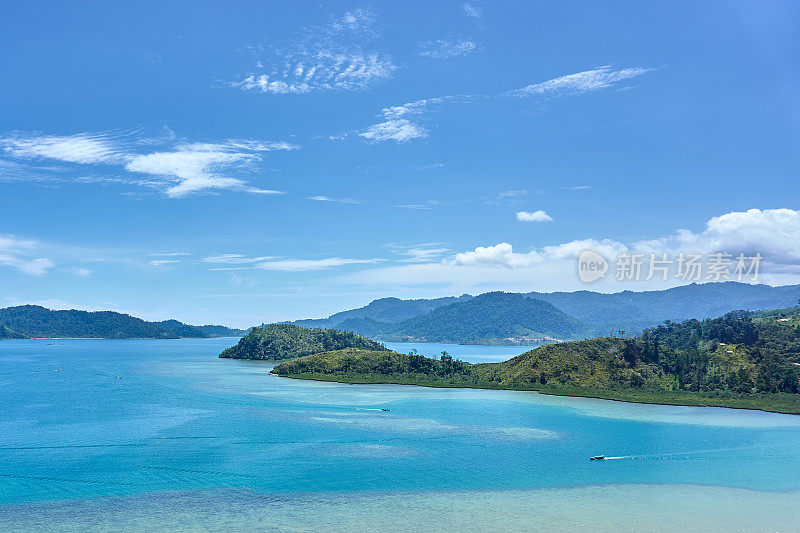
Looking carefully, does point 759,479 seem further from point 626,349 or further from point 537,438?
point 626,349

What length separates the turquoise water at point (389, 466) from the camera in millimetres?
37062

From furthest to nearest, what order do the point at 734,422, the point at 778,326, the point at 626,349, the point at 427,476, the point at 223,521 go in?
the point at 778,326 → the point at 626,349 → the point at 734,422 → the point at 427,476 → the point at 223,521

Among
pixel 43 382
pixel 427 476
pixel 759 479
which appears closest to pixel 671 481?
pixel 759 479

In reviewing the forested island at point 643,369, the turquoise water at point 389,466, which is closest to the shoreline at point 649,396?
the forested island at point 643,369

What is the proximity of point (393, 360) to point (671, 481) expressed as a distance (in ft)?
332

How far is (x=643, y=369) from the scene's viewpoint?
118000 mm

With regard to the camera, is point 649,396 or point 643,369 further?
point 643,369

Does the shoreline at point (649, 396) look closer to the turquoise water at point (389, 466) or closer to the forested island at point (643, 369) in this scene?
the forested island at point (643, 369)

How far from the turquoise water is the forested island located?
12.8 meters

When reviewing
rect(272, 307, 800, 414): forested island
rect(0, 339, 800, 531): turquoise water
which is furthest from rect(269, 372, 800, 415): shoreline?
rect(0, 339, 800, 531): turquoise water

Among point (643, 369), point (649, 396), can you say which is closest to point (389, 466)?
point (649, 396)

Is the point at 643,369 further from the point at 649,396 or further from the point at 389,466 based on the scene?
the point at 389,466

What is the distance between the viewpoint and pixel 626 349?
123 metres

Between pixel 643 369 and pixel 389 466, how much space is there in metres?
89.1
